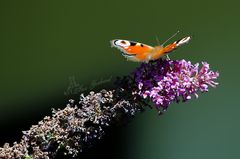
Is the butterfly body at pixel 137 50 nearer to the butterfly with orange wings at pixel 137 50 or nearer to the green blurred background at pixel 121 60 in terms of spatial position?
the butterfly with orange wings at pixel 137 50

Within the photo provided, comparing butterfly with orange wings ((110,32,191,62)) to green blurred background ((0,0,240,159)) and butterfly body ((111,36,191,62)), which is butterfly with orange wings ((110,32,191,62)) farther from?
green blurred background ((0,0,240,159))

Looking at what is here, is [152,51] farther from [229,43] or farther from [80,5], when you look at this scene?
[80,5]

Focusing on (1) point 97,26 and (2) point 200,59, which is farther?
(1) point 97,26

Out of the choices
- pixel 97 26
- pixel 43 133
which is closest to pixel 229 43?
pixel 97 26

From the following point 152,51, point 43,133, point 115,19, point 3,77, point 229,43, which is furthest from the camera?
point 3,77

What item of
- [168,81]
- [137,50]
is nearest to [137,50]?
[137,50]

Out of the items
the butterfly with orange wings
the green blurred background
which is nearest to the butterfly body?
the butterfly with orange wings
